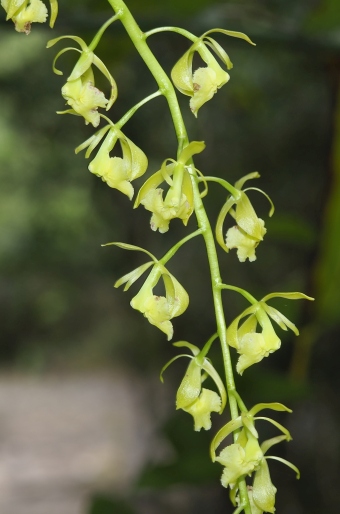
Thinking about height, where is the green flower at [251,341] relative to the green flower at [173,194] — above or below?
below

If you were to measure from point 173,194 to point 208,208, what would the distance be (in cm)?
164

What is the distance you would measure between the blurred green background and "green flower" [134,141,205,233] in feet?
1.75

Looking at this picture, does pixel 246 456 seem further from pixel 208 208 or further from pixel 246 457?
pixel 208 208

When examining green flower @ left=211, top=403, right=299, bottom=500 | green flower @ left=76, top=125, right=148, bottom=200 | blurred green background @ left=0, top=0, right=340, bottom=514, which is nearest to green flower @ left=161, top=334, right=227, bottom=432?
green flower @ left=211, top=403, right=299, bottom=500

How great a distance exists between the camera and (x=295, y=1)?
1253mm

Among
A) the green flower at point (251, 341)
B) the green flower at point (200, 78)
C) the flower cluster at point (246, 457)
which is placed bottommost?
the flower cluster at point (246, 457)

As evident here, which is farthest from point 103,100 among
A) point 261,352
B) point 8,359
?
point 8,359

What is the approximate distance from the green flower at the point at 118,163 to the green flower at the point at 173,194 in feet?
0.07

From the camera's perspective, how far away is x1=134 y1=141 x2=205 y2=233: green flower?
485 millimetres

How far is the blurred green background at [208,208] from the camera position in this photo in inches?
44.9

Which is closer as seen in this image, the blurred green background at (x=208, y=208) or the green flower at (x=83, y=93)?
the green flower at (x=83, y=93)

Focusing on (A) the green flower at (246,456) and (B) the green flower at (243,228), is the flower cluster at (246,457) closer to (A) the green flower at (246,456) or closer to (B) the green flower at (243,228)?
(A) the green flower at (246,456)

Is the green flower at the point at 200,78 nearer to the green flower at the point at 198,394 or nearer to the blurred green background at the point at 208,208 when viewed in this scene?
the green flower at the point at 198,394

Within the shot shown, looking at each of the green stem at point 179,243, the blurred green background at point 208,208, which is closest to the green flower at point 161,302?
the green stem at point 179,243
